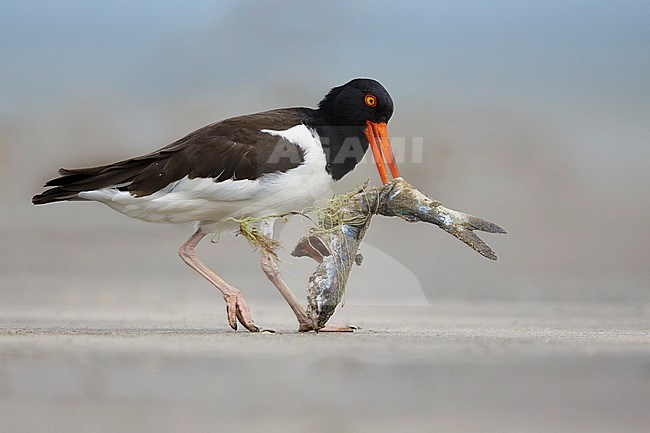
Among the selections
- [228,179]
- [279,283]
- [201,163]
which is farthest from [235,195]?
[279,283]

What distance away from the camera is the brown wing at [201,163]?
5.27m

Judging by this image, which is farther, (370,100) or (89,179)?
(370,100)

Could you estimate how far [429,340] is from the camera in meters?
4.77

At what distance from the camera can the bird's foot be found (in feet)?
17.3

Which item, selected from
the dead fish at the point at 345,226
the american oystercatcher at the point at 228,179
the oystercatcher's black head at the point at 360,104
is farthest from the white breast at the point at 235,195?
the oystercatcher's black head at the point at 360,104

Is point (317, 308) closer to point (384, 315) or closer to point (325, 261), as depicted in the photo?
point (325, 261)

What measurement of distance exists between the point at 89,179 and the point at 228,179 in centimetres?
64

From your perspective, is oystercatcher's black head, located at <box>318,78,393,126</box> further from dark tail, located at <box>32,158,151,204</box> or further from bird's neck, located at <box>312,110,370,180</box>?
dark tail, located at <box>32,158,151,204</box>

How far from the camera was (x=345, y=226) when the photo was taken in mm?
5270

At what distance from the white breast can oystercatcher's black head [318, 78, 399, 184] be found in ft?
0.84

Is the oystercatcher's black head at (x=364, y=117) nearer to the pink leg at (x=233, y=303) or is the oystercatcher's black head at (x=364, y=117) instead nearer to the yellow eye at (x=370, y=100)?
the yellow eye at (x=370, y=100)

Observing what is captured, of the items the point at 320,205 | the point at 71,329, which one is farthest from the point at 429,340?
the point at 71,329

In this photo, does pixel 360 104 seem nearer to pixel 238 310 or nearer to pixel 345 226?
pixel 345 226

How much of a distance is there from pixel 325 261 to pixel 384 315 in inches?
45.8
